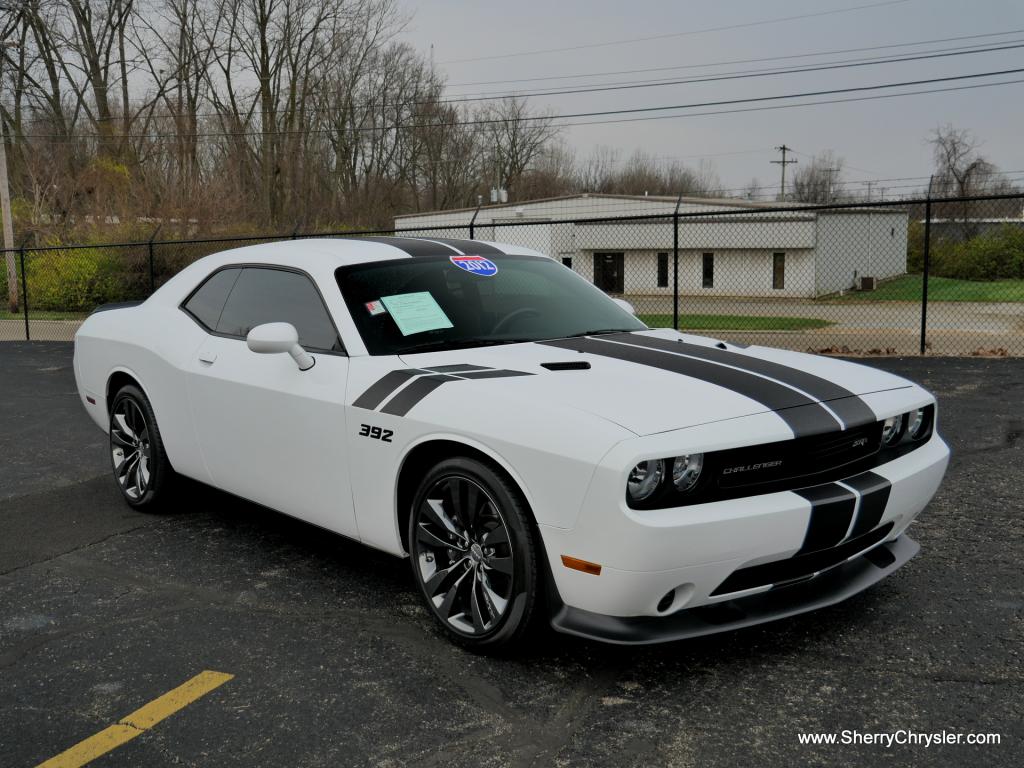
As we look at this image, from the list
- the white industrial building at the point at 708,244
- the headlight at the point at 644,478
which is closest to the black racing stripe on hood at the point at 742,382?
the headlight at the point at 644,478

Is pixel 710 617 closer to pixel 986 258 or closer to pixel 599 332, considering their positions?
pixel 599 332

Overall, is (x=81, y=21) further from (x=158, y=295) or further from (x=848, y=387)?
(x=848, y=387)

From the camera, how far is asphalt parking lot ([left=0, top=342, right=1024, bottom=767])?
282 cm

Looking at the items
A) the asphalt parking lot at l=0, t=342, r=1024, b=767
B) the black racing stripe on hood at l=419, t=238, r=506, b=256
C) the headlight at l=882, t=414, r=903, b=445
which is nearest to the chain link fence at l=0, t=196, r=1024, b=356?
the black racing stripe on hood at l=419, t=238, r=506, b=256

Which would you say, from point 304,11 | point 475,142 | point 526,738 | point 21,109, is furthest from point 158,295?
point 475,142

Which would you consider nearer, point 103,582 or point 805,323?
point 103,582

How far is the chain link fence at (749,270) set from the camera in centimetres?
2416

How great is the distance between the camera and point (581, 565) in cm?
299

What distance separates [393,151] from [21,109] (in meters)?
18.5

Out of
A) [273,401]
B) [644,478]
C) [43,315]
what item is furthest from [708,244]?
[644,478]

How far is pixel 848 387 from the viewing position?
11.7 ft

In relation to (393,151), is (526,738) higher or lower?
lower

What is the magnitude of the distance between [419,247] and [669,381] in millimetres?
1763

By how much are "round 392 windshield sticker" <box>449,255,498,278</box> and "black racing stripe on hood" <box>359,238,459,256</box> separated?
69mm
